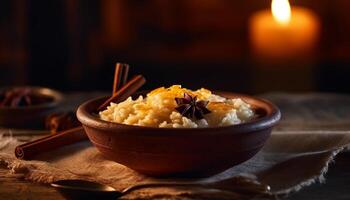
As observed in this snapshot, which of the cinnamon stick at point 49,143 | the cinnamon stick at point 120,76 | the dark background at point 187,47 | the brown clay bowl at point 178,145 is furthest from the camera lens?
the dark background at point 187,47

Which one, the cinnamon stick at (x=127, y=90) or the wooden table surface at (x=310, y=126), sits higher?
the cinnamon stick at (x=127, y=90)

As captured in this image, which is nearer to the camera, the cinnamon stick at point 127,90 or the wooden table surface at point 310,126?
the wooden table surface at point 310,126

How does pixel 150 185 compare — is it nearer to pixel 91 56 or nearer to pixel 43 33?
pixel 43 33

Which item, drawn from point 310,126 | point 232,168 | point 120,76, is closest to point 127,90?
point 120,76

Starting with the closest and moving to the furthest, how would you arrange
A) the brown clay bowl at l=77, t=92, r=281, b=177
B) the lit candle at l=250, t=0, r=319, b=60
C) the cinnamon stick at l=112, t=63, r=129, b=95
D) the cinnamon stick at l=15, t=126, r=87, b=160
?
the brown clay bowl at l=77, t=92, r=281, b=177
the cinnamon stick at l=15, t=126, r=87, b=160
the cinnamon stick at l=112, t=63, r=129, b=95
the lit candle at l=250, t=0, r=319, b=60

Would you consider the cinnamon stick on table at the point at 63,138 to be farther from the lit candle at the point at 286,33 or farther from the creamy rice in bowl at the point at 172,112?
the lit candle at the point at 286,33

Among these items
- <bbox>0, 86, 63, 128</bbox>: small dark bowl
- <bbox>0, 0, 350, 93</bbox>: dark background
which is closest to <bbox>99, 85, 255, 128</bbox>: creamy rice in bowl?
<bbox>0, 86, 63, 128</bbox>: small dark bowl

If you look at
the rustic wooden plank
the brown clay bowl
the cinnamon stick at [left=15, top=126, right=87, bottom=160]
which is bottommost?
the rustic wooden plank

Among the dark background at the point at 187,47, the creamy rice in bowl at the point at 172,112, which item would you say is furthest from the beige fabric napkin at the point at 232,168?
the dark background at the point at 187,47

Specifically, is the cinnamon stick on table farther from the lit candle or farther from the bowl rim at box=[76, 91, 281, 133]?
the lit candle
